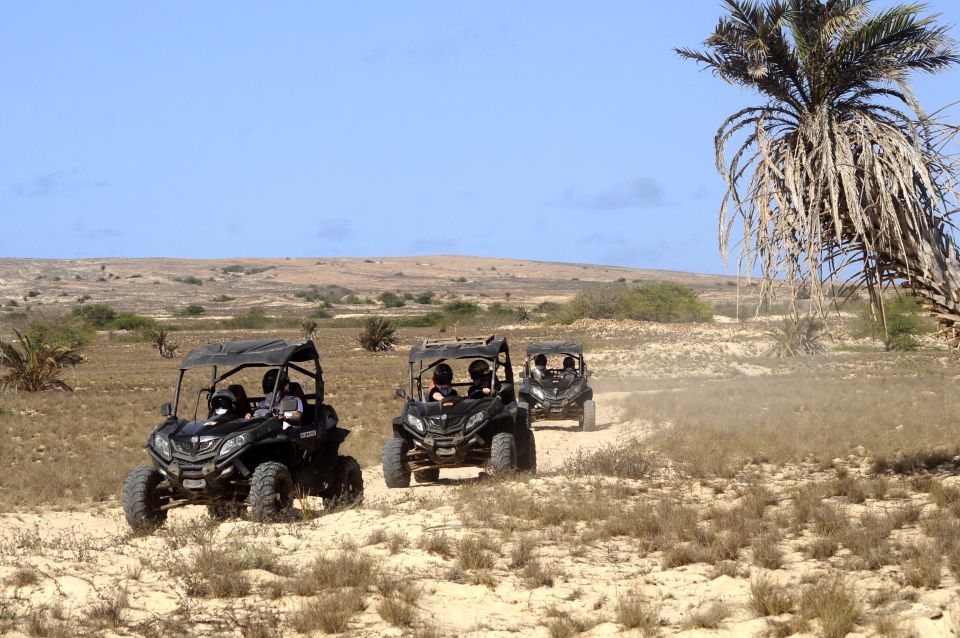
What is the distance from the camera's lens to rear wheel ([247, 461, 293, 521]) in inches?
399

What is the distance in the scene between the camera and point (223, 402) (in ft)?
35.7

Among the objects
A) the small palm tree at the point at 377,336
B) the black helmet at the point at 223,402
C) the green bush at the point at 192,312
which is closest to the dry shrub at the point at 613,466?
the black helmet at the point at 223,402

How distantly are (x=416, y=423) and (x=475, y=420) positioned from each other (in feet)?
2.52

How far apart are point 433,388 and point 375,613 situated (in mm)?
7092

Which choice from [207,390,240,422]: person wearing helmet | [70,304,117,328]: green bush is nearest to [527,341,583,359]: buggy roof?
[207,390,240,422]: person wearing helmet

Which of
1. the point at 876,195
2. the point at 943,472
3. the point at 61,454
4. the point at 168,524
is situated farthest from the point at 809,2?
the point at 61,454

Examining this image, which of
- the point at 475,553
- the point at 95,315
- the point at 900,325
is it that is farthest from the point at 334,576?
the point at 95,315

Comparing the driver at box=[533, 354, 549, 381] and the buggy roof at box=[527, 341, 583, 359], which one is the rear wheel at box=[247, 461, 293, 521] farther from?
the driver at box=[533, 354, 549, 381]

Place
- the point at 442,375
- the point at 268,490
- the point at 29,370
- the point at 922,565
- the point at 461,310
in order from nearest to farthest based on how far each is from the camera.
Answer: the point at 922,565, the point at 268,490, the point at 442,375, the point at 29,370, the point at 461,310

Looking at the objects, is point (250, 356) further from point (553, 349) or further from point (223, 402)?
point (553, 349)

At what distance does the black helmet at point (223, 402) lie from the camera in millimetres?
10852

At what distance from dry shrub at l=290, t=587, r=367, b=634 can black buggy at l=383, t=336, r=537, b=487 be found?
19.2 feet

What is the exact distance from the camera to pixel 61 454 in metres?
18.9

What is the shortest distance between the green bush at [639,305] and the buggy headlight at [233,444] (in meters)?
58.5
